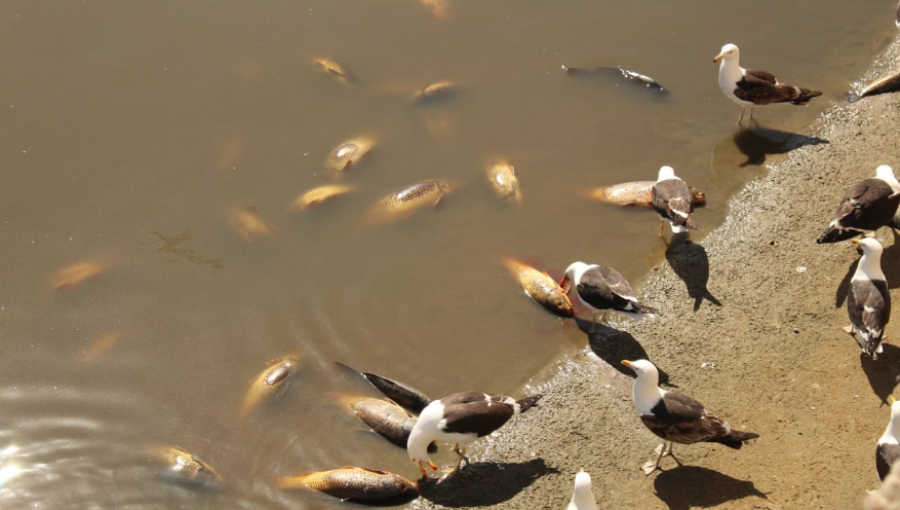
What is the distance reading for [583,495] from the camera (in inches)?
216

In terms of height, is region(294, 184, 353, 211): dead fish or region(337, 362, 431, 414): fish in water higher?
region(294, 184, 353, 211): dead fish

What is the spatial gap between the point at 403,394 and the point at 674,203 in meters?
3.28

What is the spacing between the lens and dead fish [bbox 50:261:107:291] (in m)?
8.01

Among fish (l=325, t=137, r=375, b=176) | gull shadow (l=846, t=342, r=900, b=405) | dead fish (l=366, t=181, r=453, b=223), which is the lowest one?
gull shadow (l=846, t=342, r=900, b=405)

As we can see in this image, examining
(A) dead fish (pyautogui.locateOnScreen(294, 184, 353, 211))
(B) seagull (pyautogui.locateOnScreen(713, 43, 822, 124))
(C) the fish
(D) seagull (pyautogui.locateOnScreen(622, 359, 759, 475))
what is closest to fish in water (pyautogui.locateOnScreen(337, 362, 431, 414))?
(D) seagull (pyautogui.locateOnScreen(622, 359, 759, 475))

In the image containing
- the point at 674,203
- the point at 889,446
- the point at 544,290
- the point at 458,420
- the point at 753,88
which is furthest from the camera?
the point at 753,88

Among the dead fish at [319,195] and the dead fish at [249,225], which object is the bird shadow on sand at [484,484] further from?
the dead fish at [319,195]

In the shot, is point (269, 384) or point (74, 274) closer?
point (269, 384)

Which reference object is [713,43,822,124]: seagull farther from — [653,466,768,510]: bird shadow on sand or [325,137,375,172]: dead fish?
[653,466,768,510]: bird shadow on sand

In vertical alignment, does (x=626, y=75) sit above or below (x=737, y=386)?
above

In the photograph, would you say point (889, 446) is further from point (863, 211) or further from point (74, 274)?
point (74, 274)

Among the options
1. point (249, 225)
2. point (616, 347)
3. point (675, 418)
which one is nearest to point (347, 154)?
point (249, 225)

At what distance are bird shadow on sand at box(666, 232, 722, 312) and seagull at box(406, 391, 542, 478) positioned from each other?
2346mm

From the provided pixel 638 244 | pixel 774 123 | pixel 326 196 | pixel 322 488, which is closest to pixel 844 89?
pixel 774 123
